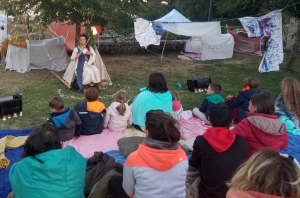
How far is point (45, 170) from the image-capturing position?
2.42 meters

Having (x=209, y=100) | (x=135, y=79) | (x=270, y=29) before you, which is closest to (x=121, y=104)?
(x=209, y=100)

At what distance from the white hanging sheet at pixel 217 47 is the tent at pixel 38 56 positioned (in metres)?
5.11

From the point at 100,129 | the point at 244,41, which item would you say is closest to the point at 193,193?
the point at 100,129

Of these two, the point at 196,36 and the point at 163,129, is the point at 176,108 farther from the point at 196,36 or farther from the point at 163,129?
the point at 196,36

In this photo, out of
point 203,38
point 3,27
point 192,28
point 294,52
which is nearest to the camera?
point 294,52

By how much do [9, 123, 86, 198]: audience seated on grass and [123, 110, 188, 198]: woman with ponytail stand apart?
0.43m

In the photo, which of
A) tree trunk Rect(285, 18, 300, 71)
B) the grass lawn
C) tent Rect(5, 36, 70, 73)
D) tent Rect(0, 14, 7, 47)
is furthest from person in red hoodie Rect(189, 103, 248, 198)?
tent Rect(0, 14, 7, 47)

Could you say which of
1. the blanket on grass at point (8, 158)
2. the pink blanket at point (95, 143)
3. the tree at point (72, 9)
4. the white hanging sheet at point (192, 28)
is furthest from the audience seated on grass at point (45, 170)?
the white hanging sheet at point (192, 28)

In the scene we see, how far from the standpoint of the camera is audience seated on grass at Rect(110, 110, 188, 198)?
2.39 m

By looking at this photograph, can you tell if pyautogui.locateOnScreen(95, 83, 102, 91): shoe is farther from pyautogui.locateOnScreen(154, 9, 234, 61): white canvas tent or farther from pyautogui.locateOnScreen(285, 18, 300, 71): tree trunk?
pyautogui.locateOnScreen(285, 18, 300, 71): tree trunk

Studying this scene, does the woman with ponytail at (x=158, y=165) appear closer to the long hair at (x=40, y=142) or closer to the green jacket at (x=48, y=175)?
the green jacket at (x=48, y=175)

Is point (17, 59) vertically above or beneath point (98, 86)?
above

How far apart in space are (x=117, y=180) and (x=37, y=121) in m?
3.04

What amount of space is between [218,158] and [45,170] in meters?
1.31
